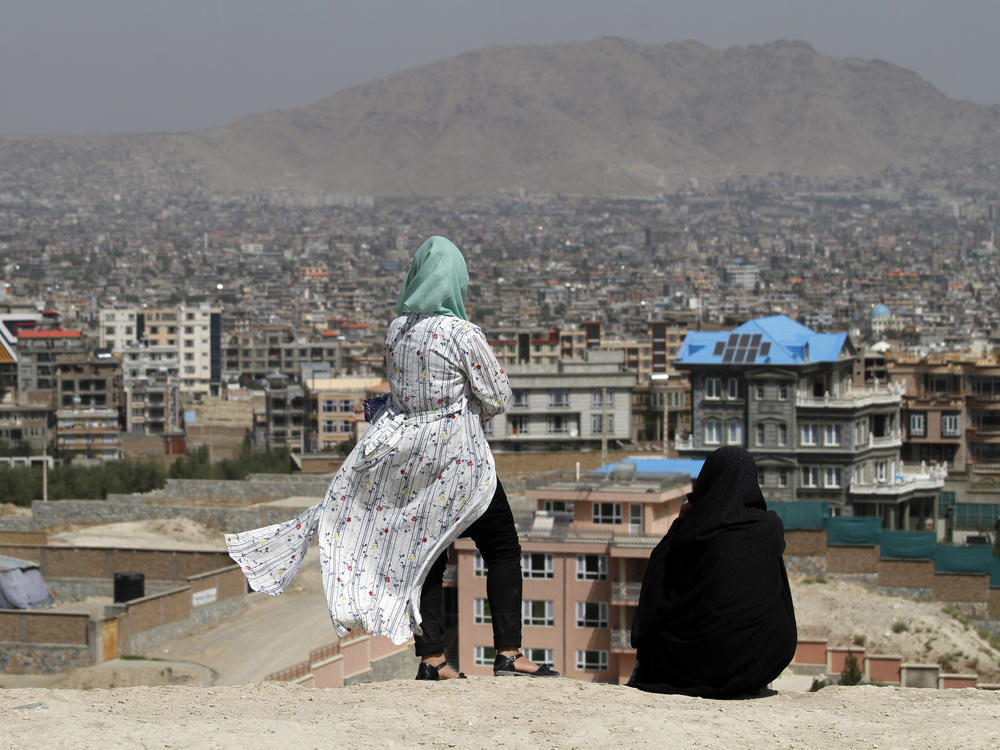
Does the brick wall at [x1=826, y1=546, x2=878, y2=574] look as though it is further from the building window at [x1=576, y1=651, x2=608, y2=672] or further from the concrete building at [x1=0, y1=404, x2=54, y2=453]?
the concrete building at [x1=0, y1=404, x2=54, y2=453]

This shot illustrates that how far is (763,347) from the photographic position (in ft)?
105

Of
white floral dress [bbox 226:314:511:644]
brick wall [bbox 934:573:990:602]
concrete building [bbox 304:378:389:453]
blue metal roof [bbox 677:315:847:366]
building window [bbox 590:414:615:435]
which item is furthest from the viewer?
concrete building [bbox 304:378:389:453]

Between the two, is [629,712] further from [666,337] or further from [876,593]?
[666,337]

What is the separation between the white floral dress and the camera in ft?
19.0

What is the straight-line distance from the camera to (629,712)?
5.33 m


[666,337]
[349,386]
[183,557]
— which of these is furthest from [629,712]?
[666,337]

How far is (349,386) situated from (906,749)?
5125 cm

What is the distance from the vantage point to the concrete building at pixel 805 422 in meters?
30.9

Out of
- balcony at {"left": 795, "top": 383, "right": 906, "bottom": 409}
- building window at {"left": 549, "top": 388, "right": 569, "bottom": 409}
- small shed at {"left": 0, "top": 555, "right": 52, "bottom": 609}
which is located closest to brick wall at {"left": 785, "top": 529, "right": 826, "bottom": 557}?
balcony at {"left": 795, "top": 383, "right": 906, "bottom": 409}

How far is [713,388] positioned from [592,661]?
13.5m

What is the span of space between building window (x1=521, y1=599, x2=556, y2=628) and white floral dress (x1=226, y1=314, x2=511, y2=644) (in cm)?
1356

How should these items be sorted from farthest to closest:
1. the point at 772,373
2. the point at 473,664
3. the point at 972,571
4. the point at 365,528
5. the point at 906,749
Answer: the point at 772,373 → the point at 972,571 → the point at 473,664 → the point at 365,528 → the point at 906,749

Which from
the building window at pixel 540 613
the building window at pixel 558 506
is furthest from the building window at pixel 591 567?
the building window at pixel 558 506

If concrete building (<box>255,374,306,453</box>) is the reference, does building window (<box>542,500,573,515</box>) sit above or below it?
below
